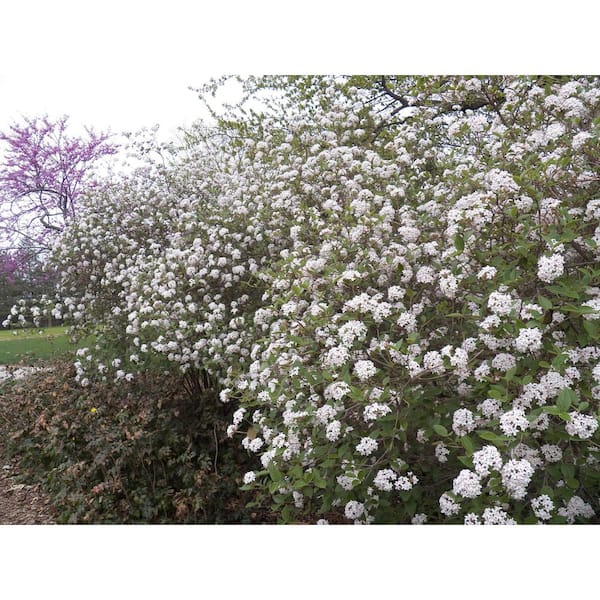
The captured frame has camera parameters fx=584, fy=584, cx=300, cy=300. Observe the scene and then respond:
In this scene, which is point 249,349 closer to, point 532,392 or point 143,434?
point 143,434

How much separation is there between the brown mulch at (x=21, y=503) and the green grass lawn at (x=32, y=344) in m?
0.93

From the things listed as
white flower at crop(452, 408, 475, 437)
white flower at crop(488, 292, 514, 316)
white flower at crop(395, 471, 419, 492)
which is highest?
white flower at crop(488, 292, 514, 316)

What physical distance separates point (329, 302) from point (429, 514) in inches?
28.6

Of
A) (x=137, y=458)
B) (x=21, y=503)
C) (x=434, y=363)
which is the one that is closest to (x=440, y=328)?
(x=434, y=363)

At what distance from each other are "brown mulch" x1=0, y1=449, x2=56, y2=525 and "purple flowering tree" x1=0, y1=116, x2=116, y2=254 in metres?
2.02

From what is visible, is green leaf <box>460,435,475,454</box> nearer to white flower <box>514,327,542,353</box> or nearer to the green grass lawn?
white flower <box>514,327,542,353</box>

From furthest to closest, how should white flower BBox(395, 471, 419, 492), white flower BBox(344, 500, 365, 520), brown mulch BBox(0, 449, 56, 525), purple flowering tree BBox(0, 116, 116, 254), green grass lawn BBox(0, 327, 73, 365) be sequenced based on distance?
purple flowering tree BBox(0, 116, 116, 254)
green grass lawn BBox(0, 327, 73, 365)
brown mulch BBox(0, 449, 56, 525)
white flower BBox(344, 500, 365, 520)
white flower BBox(395, 471, 419, 492)

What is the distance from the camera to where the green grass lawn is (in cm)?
397

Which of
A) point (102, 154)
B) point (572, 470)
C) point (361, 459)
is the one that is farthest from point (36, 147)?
point (572, 470)

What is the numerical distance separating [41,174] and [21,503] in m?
3.68

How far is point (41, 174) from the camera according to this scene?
5.70 m

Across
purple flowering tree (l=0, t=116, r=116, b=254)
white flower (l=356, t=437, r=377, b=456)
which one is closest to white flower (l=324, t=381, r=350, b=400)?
white flower (l=356, t=437, r=377, b=456)

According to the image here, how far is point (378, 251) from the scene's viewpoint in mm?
1898

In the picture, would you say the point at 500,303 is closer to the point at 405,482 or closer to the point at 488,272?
the point at 488,272
